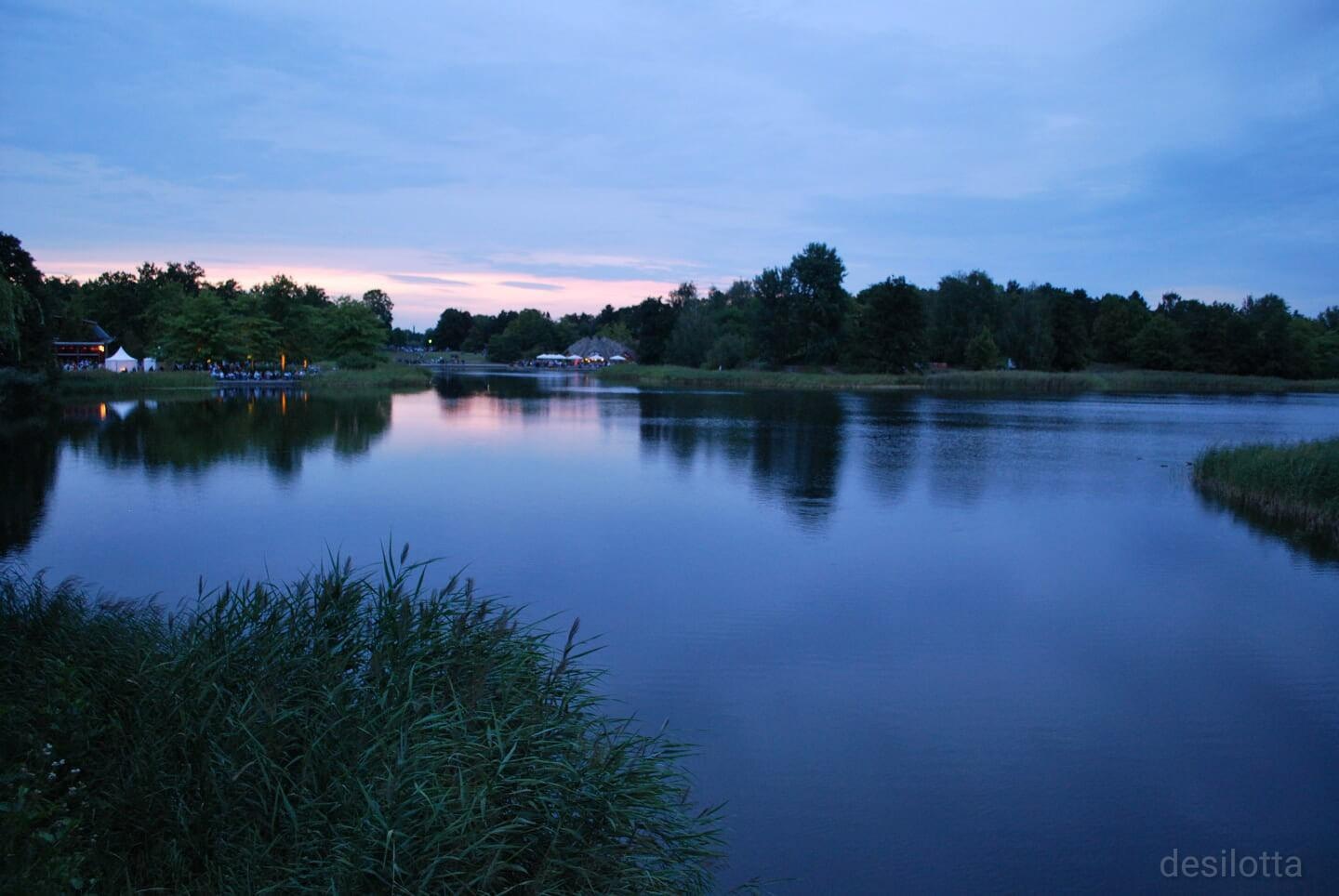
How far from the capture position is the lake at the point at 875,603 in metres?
6.29

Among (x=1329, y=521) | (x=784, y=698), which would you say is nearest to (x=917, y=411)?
(x=1329, y=521)

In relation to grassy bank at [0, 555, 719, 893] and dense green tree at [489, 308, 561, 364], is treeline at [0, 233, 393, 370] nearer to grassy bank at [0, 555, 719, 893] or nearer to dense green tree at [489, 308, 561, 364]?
grassy bank at [0, 555, 719, 893]

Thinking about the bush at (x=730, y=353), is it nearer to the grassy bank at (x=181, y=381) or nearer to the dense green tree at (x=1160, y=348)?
the grassy bank at (x=181, y=381)

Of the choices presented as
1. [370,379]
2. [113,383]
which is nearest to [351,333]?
[370,379]

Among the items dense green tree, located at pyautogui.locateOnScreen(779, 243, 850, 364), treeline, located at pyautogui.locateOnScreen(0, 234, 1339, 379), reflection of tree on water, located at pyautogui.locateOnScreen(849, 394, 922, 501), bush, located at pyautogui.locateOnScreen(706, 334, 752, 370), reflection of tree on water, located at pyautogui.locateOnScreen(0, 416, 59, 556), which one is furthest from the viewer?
bush, located at pyautogui.locateOnScreen(706, 334, 752, 370)

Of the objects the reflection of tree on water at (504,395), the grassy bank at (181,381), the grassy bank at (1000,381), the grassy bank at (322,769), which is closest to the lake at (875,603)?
the grassy bank at (322,769)

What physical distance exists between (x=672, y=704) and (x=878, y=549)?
6.92 metres

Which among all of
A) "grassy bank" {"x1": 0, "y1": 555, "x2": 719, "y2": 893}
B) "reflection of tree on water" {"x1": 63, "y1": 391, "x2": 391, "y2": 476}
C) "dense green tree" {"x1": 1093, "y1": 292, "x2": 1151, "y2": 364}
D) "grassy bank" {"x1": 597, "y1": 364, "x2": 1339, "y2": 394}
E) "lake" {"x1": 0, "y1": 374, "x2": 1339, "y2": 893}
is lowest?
"lake" {"x1": 0, "y1": 374, "x2": 1339, "y2": 893}

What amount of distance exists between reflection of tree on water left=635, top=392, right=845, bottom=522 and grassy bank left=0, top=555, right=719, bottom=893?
11421 millimetres

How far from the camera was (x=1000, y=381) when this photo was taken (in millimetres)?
66938

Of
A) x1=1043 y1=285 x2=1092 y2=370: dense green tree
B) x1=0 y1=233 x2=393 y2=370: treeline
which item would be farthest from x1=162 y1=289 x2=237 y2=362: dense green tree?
x1=1043 y1=285 x2=1092 y2=370: dense green tree

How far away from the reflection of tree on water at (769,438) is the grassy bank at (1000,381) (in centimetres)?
1679

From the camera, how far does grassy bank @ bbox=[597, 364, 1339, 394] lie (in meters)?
66.8

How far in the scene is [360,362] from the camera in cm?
6569
